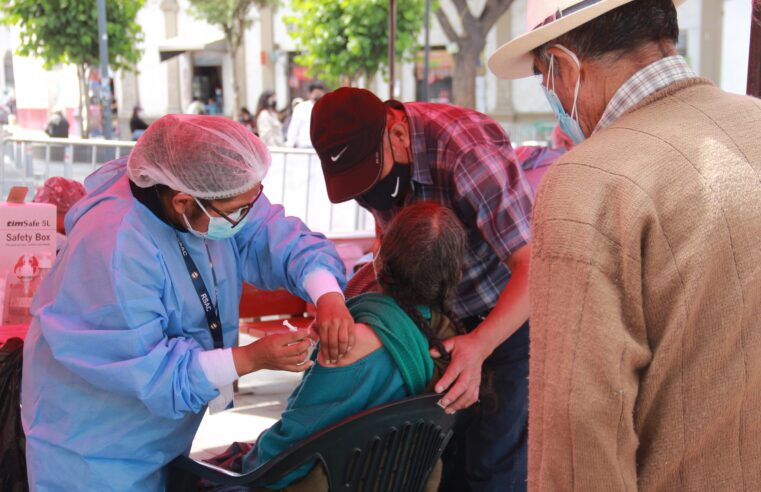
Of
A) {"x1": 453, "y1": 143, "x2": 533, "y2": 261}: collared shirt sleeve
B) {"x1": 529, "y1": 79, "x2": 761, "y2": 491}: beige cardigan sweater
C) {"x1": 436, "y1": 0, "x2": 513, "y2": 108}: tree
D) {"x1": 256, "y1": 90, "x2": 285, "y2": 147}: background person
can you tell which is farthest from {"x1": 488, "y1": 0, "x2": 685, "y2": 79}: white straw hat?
{"x1": 436, "y1": 0, "x2": 513, "y2": 108}: tree

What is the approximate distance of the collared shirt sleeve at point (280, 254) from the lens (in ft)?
7.64

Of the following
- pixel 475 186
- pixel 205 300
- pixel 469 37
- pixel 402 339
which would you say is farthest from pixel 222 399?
pixel 469 37

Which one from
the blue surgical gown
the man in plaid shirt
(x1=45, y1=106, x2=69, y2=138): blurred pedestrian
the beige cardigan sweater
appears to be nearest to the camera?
the beige cardigan sweater

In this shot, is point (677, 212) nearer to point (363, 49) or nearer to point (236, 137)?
point (236, 137)

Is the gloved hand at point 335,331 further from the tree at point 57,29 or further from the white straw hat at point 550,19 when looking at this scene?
the tree at point 57,29

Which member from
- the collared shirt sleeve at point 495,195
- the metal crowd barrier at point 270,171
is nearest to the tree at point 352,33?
the metal crowd barrier at point 270,171

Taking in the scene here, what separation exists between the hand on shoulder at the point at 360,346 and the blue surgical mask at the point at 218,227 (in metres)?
0.38

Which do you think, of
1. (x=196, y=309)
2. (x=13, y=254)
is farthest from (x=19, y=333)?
(x=196, y=309)

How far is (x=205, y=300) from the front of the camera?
2064mm

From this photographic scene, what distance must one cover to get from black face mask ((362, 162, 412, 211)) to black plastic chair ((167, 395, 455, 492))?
64cm

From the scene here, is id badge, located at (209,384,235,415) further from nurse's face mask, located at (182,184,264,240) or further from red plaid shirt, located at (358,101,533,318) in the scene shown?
red plaid shirt, located at (358,101,533,318)

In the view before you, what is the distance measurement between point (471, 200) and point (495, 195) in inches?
2.7

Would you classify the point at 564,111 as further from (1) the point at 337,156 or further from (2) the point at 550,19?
→ (1) the point at 337,156

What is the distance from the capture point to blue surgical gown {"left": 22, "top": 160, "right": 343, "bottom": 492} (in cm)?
184
